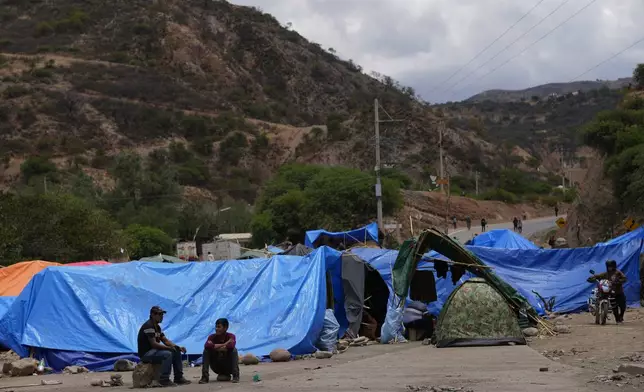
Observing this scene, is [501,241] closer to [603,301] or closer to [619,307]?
[619,307]

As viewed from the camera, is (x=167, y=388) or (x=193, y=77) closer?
(x=167, y=388)

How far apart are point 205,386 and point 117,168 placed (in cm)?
6509

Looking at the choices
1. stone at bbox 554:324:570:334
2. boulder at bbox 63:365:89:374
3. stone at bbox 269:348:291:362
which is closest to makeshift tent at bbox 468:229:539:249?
stone at bbox 554:324:570:334

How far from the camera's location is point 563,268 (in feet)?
76.1

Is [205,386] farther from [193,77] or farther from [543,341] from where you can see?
[193,77]

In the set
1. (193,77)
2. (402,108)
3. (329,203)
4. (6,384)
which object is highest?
(193,77)

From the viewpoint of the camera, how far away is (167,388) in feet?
39.3

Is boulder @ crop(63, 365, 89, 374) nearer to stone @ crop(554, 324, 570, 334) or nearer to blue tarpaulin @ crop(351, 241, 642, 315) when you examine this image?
stone @ crop(554, 324, 570, 334)

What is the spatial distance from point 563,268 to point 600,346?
28.6 ft

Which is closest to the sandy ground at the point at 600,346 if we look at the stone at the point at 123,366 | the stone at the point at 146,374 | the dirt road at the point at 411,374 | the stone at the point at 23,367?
the dirt road at the point at 411,374

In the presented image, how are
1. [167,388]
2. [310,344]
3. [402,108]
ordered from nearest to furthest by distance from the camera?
1. [167,388]
2. [310,344]
3. [402,108]

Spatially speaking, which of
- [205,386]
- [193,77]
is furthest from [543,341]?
[193,77]

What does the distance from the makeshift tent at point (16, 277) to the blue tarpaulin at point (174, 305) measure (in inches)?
217

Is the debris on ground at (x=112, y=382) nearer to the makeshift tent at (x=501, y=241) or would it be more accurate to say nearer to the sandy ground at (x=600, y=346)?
the sandy ground at (x=600, y=346)
